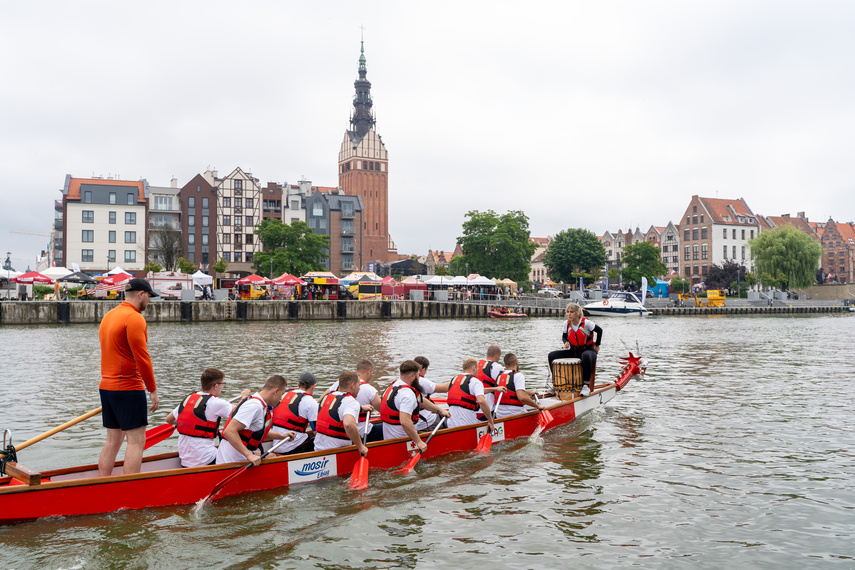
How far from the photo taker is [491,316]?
62.4 m

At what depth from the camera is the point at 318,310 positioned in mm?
55938

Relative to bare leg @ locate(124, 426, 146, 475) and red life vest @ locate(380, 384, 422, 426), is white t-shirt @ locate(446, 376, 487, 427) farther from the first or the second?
bare leg @ locate(124, 426, 146, 475)

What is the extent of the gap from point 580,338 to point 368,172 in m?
129

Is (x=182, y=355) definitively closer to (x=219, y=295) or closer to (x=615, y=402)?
(x=615, y=402)

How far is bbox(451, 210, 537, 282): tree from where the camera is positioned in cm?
8669

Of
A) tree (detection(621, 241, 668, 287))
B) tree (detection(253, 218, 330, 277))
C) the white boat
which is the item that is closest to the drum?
the white boat

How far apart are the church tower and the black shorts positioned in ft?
410

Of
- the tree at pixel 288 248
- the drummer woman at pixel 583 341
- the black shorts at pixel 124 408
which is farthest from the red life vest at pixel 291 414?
the tree at pixel 288 248

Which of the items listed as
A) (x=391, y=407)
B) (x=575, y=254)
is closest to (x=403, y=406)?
(x=391, y=407)

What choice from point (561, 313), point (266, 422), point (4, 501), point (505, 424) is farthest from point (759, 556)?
point (561, 313)

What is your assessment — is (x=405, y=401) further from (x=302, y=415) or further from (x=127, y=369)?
(x=127, y=369)

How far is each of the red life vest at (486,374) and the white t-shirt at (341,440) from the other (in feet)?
10.6

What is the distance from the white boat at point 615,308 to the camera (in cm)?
6462

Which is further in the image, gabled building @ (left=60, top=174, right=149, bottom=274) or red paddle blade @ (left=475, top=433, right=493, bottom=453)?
gabled building @ (left=60, top=174, right=149, bottom=274)
